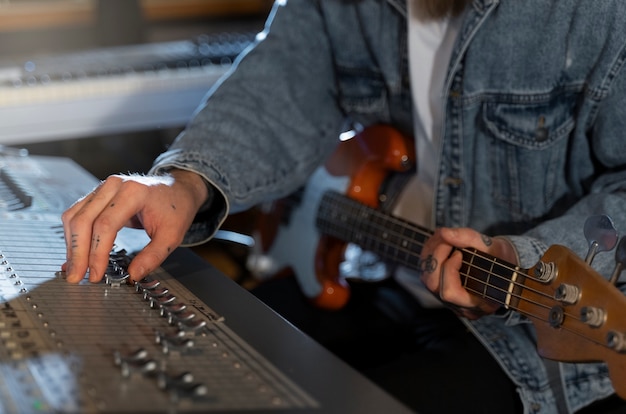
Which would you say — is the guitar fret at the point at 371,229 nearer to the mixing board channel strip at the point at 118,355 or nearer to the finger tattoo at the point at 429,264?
the finger tattoo at the point at 429,264

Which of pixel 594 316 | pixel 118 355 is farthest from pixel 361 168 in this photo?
pixel 118 355

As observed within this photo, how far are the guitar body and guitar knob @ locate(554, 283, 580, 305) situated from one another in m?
0.58

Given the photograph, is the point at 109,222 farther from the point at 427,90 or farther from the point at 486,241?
the point at 427,90

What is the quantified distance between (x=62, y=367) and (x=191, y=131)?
0.59 m

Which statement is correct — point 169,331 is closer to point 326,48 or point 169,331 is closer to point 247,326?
point 247,326

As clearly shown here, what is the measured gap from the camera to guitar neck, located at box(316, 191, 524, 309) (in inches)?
38.6

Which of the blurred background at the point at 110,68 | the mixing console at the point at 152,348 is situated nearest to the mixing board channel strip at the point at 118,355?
the mixing console at the point at 152,348

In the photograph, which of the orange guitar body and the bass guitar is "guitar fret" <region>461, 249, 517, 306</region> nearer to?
the bass guitar

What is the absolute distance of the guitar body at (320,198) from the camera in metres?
1.46

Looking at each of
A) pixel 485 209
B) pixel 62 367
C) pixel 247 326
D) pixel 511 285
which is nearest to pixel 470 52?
pixel 485 209

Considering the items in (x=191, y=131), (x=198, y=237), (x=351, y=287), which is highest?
(x=191, y=131)

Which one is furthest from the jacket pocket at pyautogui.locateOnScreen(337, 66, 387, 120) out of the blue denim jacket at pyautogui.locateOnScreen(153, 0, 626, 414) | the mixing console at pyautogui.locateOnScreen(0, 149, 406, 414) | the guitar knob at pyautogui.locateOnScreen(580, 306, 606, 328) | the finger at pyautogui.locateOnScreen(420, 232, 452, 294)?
the guitar knob at pyautogui.locateOnScreen(580, 306, 606, 328)

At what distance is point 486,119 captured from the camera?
125 cm

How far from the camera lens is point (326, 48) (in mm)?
1468
